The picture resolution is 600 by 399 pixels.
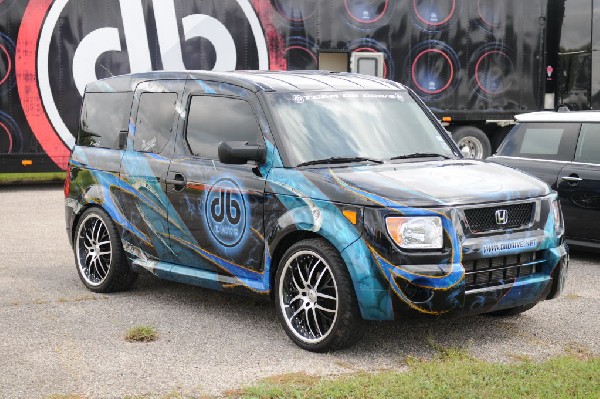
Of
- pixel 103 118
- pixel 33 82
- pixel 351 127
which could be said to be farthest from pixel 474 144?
pixel 351 127

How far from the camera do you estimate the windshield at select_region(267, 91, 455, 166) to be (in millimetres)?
6520

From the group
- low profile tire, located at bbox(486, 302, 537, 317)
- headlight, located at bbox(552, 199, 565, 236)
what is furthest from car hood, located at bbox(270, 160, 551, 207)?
low profile tire, located at bbox(486, 302, 537, 317)

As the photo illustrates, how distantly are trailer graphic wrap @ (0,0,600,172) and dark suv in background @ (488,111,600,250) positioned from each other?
7796mm

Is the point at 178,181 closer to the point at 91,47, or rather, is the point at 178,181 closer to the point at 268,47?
the point at 91,47

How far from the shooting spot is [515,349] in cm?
611

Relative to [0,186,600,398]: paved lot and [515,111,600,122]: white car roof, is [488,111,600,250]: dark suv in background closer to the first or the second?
[515,111,600,122]: white car roof

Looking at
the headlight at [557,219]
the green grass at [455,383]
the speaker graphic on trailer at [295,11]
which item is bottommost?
the green grass at [455,383]

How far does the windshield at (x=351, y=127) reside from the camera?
6.52m

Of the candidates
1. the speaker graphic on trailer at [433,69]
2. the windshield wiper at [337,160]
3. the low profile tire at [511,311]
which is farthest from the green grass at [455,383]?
the speaker graphic on trailer at [433,69]

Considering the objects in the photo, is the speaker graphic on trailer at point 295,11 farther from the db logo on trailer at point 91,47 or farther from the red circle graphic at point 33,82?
the red circle graphic at point 33,82

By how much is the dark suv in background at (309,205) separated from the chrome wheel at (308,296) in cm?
1

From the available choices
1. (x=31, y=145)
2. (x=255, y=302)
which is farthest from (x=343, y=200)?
(x=31, y=145)

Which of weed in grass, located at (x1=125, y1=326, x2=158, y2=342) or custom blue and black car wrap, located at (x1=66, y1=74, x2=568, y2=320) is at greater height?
custom blue and black car wrap, located at (x1=66, y1=74, x2=568, y2=320)

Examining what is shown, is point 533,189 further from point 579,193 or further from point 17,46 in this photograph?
point 17,46
